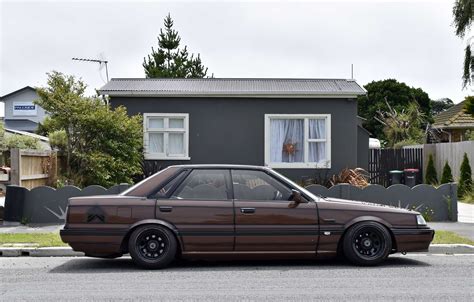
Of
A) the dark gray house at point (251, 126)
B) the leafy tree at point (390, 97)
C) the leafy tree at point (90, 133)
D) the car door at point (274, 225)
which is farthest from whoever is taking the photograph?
the leafy tree at point (390, 97)

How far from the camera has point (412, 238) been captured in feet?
30.6

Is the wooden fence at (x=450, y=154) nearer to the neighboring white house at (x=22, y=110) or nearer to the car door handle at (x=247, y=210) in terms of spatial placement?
the car door handle at (x=247, y=210)

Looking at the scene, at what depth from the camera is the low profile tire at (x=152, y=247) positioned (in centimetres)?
898

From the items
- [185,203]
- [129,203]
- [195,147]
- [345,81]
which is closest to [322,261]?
[185,203]

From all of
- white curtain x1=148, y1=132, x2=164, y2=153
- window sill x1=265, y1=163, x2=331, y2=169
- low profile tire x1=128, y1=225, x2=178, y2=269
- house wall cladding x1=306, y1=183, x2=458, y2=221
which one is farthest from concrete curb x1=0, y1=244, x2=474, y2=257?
white curtain x1=148, y1=132, x2=164, y2=153

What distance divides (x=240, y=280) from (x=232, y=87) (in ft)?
37.8

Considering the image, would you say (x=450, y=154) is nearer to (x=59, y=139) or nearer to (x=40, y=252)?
(x=59, y=139)

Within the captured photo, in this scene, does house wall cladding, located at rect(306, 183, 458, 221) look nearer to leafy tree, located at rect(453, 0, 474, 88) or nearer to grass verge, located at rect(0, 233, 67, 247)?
grass verge, located at rect(0, 233, 67, 247)

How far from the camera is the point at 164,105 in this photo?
18.8 meters

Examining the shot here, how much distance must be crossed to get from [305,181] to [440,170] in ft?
27.2

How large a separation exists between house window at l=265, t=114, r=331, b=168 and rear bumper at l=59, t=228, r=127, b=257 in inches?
394

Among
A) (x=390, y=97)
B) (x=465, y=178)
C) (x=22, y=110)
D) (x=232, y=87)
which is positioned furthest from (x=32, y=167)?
(x=22, y=110)

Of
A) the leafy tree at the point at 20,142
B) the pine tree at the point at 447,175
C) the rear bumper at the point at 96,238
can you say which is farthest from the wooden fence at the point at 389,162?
the rear bumper at the point at 96,238

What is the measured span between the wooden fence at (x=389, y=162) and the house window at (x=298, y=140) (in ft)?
15.4
